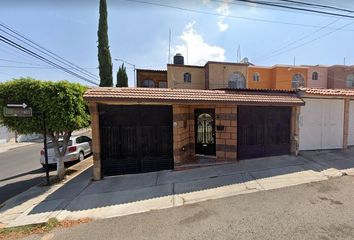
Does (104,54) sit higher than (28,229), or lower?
higher

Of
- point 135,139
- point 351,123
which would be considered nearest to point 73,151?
point 135,139

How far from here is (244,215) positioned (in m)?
4.39

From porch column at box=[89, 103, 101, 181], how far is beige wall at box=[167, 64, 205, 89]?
12.8 m

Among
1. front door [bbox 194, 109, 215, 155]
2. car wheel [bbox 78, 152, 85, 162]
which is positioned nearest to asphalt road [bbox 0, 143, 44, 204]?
car wheel [bbox 78, 152, 85, 162]

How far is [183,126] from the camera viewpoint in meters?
8.09

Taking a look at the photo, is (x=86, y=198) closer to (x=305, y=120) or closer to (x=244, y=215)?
(x=244, y=215)

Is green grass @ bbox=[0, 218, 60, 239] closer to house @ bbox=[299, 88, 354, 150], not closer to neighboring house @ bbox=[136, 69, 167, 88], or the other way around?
house @ bbox=[299, 88, 354, 150]

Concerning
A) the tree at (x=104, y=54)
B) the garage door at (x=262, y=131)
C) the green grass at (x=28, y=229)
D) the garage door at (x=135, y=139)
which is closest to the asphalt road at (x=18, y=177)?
the green grass at (x=28, y=229)

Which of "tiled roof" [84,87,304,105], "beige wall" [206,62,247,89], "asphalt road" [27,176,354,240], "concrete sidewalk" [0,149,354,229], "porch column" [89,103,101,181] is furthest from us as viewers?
"beige wall" [206,62,247,89]

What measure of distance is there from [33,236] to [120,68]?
60.1 ft

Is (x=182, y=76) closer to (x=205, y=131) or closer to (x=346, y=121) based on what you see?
(x=205, y=131)

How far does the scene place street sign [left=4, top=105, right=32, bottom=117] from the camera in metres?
6.39

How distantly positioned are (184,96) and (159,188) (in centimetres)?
319

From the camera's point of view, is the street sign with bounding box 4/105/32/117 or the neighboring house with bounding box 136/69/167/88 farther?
the neighboring house with bounding box 136/69/167/88
